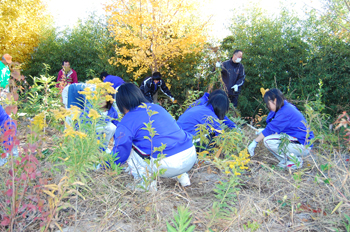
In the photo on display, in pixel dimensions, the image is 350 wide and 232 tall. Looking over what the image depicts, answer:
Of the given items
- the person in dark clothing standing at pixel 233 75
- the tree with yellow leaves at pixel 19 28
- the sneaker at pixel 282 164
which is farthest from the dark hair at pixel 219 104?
the tree with yellow leaves at pixel 19 28

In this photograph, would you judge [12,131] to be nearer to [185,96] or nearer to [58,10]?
[185,96]

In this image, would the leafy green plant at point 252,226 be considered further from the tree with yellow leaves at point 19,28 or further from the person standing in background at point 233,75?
the tree with yellow leaves at point 19,28

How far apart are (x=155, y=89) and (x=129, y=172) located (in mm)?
3304

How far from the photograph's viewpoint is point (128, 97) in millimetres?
2459

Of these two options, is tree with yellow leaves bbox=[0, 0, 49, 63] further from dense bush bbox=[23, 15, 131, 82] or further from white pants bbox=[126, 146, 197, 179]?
white pants bbox=[126, 146, 197, 179]

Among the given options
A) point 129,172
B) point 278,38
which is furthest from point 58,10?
point 129,172

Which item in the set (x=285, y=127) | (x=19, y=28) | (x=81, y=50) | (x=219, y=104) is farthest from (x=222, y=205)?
(x=19, y=28)

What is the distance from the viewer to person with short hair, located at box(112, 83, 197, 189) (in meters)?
2.42

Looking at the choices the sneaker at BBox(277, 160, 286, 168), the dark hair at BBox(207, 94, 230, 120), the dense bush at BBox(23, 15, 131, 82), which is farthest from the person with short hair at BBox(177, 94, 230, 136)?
the dense bush at BBox(23, 15, 131, 82)

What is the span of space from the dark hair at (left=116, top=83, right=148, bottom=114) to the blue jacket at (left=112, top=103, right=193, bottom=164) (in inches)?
2.3

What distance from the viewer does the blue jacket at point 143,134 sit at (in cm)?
241

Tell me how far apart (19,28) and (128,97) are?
908 centimetres

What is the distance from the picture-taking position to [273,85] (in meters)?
5.95

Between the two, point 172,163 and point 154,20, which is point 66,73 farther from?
point 172,163
